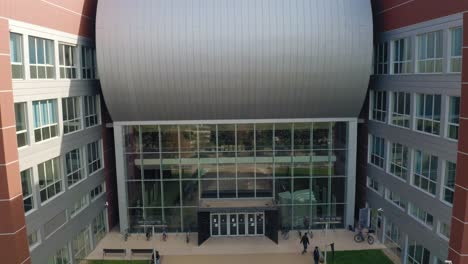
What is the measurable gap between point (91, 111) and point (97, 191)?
233 inches

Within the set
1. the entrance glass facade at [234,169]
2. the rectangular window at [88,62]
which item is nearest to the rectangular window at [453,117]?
the entrance glass facade at [234,169]

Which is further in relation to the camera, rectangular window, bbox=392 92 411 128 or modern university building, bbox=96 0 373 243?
modern university building, bbox=96 0 373 243

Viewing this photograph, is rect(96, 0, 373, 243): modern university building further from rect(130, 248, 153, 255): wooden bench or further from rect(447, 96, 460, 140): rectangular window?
rect(447, 96, 460, 140): rectangular window

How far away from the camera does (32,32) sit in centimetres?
2042

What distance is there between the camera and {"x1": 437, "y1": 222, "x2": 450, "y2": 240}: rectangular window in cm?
2036

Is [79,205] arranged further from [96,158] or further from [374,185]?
[374,185]

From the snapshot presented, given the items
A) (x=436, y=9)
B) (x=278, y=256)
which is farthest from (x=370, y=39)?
(x=278, y=256)

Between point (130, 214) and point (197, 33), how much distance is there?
14.7 meters

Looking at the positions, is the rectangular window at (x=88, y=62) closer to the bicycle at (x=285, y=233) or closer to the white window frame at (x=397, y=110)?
the bicycle at (x=285, y=233)

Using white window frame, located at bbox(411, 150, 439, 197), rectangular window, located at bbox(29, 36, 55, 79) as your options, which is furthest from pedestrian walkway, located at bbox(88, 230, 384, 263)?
rectangular window, located at bbox(29, 36, 55, 79)

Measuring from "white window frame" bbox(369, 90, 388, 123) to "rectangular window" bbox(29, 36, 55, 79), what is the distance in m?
21.2

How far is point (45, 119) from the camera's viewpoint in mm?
22078

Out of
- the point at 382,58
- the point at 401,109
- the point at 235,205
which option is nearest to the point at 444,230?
the point at 401,109

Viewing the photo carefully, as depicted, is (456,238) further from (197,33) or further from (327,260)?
(197,33)
